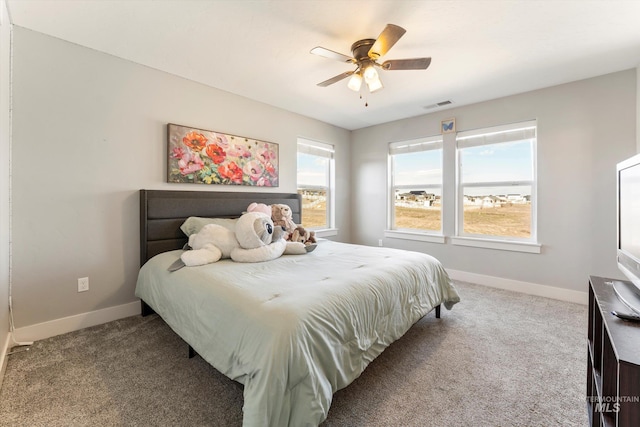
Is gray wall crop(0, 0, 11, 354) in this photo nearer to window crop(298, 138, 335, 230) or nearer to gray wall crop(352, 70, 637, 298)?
window crop(298, 138, 335, 230)

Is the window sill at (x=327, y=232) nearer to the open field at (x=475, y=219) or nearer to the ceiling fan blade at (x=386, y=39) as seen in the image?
the open field at (x=475, y=219)

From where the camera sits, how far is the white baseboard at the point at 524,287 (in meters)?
2.94

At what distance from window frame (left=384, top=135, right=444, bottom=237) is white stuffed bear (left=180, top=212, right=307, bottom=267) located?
259 cm

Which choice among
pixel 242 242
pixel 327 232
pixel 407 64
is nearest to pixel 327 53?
pixel 407 64

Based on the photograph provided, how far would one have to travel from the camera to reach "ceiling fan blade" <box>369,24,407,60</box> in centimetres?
169

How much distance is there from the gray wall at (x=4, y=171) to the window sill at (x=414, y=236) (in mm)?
4303

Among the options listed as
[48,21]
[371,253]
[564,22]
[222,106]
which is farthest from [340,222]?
[48,21]

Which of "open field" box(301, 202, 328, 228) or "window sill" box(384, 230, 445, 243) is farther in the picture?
"open field" box(301, 202, 328, 228)

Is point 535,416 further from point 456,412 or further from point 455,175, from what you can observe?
point 455,175

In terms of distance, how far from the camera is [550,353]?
1.96 m

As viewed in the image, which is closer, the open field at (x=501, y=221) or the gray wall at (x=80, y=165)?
the gray wall at (x=80, y=165)

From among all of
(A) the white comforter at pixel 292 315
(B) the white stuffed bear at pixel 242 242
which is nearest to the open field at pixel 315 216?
(B) the white stuffed bear at pixel 242 242

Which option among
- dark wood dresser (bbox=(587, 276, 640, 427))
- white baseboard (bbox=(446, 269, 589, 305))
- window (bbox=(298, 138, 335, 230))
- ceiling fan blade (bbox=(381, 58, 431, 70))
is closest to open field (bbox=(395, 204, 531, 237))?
white baseboard (bbox=(446, 269, 589, 305))

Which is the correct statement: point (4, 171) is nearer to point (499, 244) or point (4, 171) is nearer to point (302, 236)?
point (302, 236)
